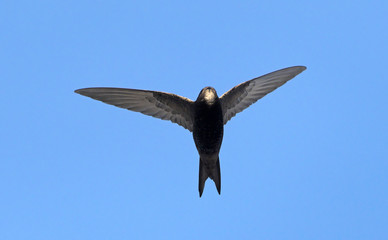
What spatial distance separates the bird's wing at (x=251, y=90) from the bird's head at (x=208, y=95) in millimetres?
805

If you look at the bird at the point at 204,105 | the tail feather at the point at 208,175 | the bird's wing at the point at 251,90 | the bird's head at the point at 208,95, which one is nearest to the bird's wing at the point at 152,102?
the bird at the point at 204,105

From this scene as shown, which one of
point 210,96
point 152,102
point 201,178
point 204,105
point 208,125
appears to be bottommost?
point 201,178

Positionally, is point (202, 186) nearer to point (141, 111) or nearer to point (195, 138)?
point (195, 138)

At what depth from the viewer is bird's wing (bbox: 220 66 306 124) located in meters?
8.76

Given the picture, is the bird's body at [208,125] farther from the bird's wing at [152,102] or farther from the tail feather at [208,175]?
the bird's wing at [152,102]

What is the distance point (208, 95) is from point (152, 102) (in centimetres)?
164

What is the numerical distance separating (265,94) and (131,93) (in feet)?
9.33

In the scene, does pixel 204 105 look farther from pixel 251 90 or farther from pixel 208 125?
pixel 251 90

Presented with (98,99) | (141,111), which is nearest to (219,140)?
(141,111)

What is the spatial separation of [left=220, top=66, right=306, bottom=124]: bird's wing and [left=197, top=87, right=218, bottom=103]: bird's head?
2.64ft

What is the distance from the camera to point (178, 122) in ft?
30.1

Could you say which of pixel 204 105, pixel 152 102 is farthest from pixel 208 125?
pixel 152 102

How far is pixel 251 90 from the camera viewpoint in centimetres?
918

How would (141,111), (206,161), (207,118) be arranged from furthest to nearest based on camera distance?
(141,111) < (206,161) < (207,118)
